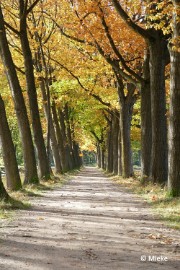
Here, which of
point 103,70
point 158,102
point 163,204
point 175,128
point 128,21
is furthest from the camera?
point 103,70

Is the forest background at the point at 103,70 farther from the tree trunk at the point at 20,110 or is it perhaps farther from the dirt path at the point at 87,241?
the dirt path at the point at 87,241

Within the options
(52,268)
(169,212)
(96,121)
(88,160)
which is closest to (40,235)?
(52,268)

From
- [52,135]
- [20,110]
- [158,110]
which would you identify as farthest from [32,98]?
[52,135]

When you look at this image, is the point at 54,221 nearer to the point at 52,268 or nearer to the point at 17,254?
the point at 17,254

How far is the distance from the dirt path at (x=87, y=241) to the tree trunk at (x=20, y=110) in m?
6.52

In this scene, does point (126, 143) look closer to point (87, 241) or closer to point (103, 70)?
point (103, 70)

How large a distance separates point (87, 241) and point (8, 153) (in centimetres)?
792

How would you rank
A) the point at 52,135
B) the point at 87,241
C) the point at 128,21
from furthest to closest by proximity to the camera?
the point at 52,135 → the point at 128,21 → the point at 87,241

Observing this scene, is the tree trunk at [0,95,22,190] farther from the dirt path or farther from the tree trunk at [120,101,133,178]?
the tree trunk at [120,101,133,178]

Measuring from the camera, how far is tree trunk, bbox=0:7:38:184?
15.6 meters

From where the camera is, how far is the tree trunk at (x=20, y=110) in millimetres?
15586

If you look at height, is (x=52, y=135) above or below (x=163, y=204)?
above

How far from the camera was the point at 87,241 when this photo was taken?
6730mm

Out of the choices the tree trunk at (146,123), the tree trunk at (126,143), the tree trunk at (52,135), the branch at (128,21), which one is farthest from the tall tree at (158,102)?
the tree trunk at (52,135)
